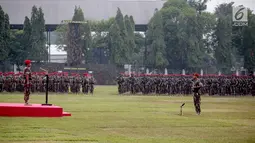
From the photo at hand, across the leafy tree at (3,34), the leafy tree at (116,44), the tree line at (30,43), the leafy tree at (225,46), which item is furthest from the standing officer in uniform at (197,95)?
the leafy tree at (116,44)

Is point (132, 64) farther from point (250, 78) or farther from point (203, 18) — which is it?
point (250, 78)

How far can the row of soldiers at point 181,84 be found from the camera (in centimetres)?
4788

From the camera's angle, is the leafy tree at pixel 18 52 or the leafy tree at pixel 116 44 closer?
the leafy tree at pixel 18 52

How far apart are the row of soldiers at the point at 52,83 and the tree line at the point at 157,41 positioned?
1622cm

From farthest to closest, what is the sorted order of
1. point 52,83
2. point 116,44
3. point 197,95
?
point 116,44, point 52,83, point 197,95

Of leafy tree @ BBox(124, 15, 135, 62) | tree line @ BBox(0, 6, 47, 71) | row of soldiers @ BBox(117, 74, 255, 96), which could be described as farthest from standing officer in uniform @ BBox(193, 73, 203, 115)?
leafy tree @ BBox(124, 15, 135, 62)

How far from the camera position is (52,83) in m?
46.2

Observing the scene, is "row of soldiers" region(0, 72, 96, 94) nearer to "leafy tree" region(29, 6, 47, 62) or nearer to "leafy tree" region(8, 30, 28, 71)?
"leafy tree" region(8, 30, 28, 71)

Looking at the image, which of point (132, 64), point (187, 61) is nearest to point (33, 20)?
point (132, 64)

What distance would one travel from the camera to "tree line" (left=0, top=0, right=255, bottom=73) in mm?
71125

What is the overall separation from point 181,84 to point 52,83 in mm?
11407

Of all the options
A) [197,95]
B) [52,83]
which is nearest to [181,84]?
[52,83]

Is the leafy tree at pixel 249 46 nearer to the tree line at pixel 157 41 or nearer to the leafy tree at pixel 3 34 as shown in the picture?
the tree line at pixel 157 41

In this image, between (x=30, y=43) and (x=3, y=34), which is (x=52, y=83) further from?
(x=30, y=43)
